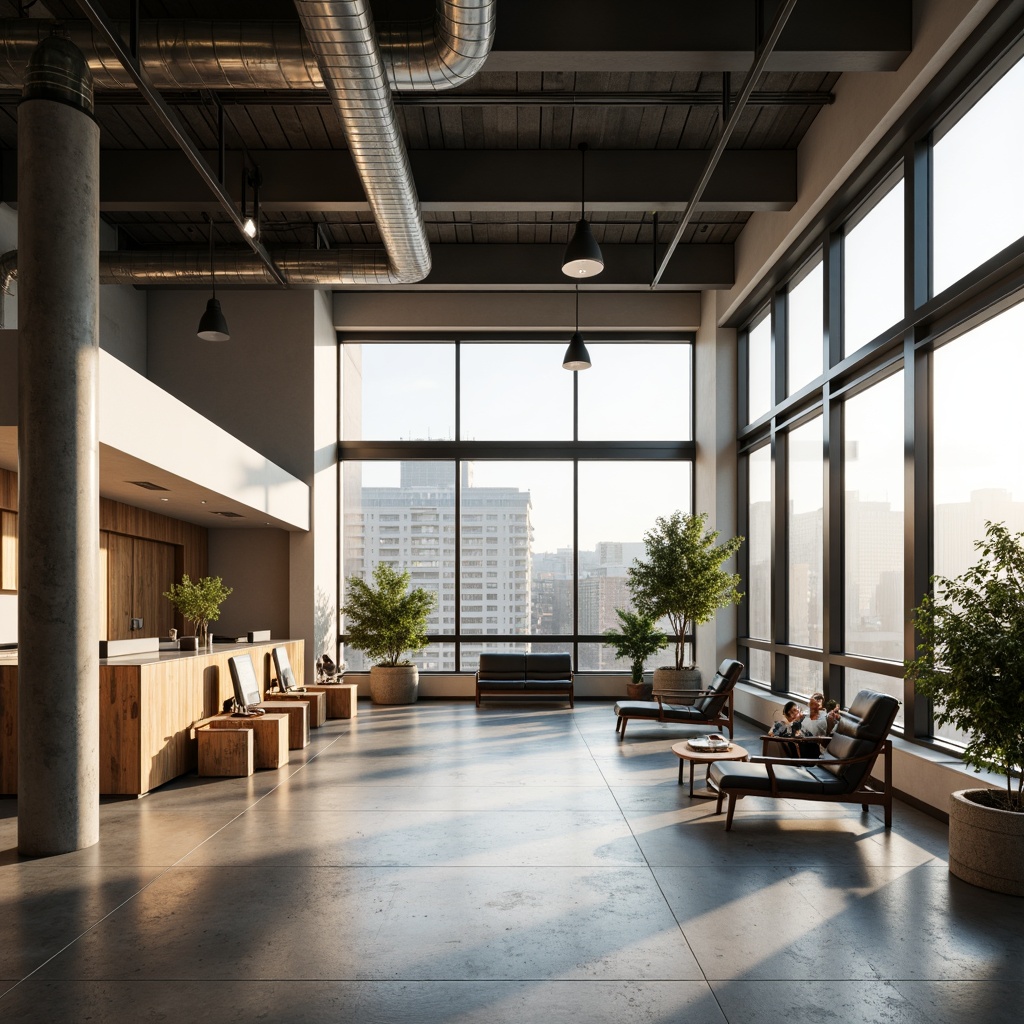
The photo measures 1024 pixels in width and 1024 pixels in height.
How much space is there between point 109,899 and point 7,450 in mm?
3982

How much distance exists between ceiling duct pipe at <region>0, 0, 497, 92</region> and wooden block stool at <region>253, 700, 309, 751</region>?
6.08 meters

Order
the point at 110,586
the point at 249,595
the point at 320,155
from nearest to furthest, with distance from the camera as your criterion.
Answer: the point at 320,155, the point at 110,586, the point at 249,595

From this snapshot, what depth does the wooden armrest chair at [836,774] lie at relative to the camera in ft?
20.1

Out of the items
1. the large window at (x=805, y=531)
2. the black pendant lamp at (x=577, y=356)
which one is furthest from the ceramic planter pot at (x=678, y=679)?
the black pendant lamp at (x=577, y=356)

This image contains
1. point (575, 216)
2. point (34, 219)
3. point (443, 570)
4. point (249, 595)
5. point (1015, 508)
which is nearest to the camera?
point (34, 219)

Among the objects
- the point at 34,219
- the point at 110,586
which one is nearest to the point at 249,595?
the point at 110,586

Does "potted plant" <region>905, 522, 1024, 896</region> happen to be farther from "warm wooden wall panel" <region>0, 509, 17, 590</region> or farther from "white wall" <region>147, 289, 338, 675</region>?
"white wall" <region>147, 289, 338, 675</region>

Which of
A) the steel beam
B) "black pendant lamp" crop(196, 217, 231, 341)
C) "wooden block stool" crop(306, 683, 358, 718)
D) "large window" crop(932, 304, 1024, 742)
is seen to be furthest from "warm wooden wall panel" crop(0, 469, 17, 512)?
"large window" crop(932, 304, 1024, 742)

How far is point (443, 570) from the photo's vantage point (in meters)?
14.2

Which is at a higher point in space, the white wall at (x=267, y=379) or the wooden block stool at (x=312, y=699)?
the white wall at (x=267, y=379)

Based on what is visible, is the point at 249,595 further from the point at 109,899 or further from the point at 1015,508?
the point at 1015,508

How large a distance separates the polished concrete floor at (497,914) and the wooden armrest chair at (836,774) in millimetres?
248

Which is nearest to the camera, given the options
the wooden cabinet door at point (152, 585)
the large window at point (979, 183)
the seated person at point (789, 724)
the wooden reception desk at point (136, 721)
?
the large window at point (979, 183)

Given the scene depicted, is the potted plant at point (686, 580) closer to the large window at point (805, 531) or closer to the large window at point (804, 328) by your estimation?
the large window at point (805, 531)
